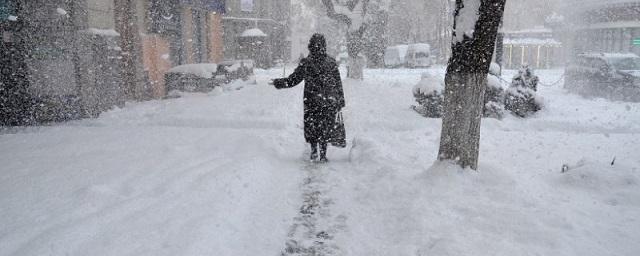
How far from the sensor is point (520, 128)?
31.5 ft

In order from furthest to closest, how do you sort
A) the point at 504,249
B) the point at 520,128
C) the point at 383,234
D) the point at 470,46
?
the point at 520,128 < the point at 470,46 < the point at 383,234 < the point at 504,249

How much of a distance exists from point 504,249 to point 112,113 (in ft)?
34.5

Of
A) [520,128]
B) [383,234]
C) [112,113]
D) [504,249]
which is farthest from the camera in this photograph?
[112,113]

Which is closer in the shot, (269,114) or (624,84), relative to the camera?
(269,114)

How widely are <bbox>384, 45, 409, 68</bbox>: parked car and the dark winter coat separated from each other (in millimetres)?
30615

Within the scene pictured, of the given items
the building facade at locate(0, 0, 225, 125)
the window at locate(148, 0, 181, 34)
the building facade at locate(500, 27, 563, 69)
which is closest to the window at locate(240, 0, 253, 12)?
the window at locate(148, 0, 181, 34)

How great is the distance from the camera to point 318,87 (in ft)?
21.2

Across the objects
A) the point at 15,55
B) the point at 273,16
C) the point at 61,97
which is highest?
the point at 273,16

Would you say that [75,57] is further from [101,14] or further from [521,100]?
[521,100]

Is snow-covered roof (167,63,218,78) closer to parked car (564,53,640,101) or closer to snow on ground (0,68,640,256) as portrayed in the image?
snow on ground (0,68,640,256)

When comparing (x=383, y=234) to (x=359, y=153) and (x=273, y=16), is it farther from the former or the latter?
(x=273, y=16)

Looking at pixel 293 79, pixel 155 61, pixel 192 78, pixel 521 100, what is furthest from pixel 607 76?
pixel 155 61

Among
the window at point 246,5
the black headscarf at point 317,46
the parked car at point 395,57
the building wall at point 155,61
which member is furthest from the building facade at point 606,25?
the window at point 246,5

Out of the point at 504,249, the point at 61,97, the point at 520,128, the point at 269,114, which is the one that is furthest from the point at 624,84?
the point at 61,97
